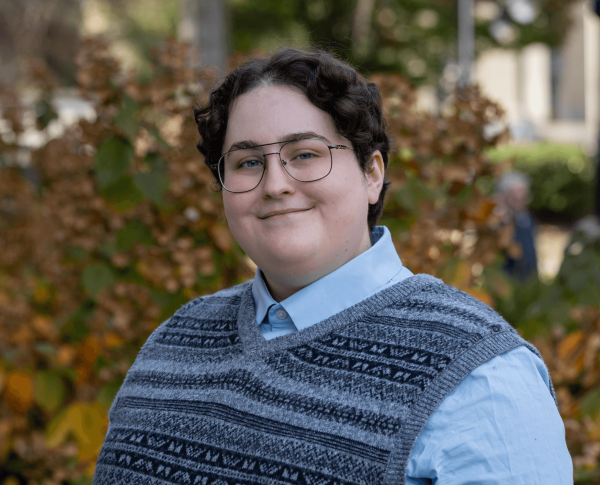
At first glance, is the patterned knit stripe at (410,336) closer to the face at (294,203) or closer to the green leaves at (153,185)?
the face at (294,203)

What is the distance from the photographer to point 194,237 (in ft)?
8.94

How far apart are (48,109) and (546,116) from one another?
78.2ft

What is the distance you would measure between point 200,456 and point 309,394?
0.26 metres

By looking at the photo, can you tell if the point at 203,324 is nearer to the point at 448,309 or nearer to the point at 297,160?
the point at 297,160

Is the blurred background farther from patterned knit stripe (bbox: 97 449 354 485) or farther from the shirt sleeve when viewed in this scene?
the shirt sleeve

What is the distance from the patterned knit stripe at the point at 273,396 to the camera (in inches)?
45.1

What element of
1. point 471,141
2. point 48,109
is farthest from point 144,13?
point 471,141

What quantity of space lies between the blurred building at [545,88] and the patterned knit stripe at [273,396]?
69.8 ft

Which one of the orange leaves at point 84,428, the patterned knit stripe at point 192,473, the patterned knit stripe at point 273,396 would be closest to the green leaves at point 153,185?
the orange leaves at point 84,428

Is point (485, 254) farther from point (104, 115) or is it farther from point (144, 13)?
point (144, 13)

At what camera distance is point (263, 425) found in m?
1.25

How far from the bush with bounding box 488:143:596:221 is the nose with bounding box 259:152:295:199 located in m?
14.6

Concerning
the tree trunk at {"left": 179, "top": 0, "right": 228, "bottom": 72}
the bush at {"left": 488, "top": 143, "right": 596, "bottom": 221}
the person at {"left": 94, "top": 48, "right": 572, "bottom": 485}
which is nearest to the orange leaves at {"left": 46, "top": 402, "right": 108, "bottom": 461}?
the person at {"left": 94, "top": 48, "right": 572, "bottom": 485}

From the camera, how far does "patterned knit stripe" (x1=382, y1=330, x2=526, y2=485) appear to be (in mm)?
1092
